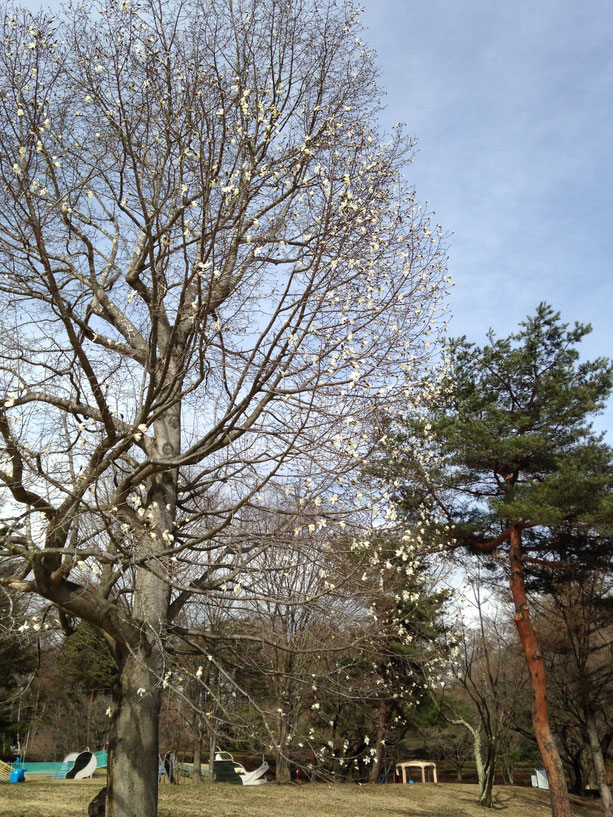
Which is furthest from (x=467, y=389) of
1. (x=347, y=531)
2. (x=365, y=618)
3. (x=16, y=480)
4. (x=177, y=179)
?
(x=16, y=480)

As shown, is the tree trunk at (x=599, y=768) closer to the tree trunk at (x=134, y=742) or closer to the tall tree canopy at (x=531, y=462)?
the tall tree canopy at (x=531, y=462)

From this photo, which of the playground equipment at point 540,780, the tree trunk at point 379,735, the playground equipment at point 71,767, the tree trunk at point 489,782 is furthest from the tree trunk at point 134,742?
the playground equipment at point 540,780

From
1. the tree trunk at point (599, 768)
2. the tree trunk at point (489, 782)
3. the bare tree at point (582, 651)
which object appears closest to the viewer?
the bare tree at point (582, 651)

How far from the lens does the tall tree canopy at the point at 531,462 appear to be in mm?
12422

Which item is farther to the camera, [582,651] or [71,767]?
[71,767]

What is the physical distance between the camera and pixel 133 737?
17.6 feet

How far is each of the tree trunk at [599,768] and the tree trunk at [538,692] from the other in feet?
15.7

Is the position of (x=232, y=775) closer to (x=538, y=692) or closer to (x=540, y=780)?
(x=538, y=692)

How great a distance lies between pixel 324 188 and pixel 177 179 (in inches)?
49.5

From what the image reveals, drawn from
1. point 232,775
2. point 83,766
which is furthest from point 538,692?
point 83,766

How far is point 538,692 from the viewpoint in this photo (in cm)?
1321

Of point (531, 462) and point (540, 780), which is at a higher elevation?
point (531, 462)

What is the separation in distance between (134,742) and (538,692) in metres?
10.7

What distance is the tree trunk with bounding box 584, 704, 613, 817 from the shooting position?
54.7ft
